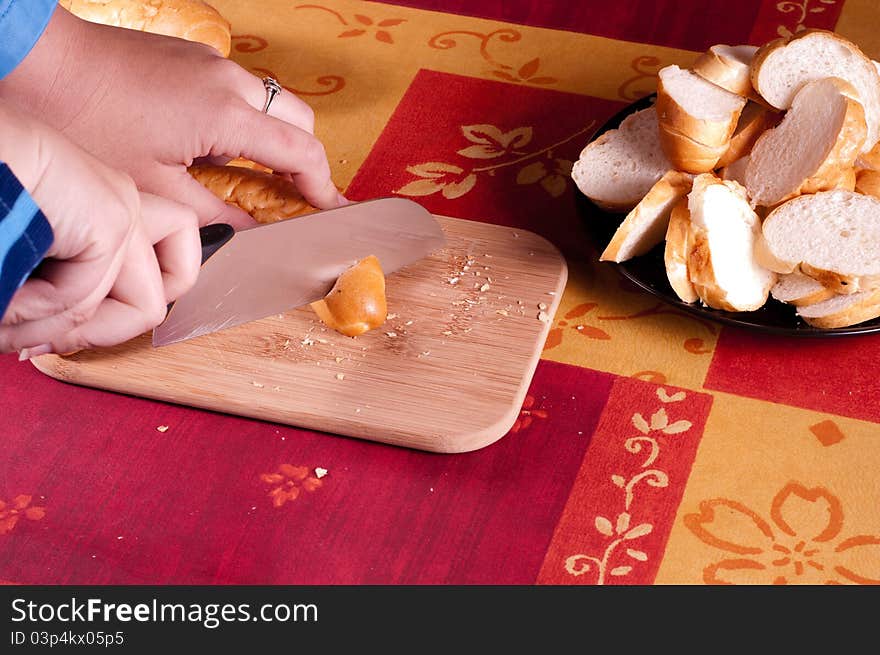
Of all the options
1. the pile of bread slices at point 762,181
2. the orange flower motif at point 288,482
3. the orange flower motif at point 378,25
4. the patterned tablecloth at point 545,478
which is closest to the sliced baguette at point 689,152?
the pile of bread slices at point 762,181

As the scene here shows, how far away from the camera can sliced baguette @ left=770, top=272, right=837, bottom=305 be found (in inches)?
42.3

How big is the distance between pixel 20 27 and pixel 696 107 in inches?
28.1

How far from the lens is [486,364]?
1106mm

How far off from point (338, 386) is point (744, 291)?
16.5 inches

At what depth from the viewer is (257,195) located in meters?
1.23

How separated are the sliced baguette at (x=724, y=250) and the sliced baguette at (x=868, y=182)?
131mm

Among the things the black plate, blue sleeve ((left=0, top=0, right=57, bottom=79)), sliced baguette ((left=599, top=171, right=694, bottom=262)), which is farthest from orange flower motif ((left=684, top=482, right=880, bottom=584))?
blue sleeve ((left=0, top=0, right=57, bottom=79))

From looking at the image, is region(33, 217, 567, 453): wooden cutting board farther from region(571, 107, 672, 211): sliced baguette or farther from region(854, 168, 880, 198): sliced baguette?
region(854, 168, 880, 198): sliced baguette

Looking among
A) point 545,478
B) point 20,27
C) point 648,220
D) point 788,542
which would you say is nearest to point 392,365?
point 545,478

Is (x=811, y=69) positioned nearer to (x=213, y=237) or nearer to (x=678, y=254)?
(x=678, y=254)

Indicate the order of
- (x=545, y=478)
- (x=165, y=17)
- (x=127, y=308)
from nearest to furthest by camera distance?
(x=127, y=308), (x=545, y=478), (x=165, y=17)

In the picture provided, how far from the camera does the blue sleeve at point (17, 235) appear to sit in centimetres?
70

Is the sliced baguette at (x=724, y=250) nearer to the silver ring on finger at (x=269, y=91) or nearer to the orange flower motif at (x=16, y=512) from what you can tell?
the silver ring on finger at (x=269, y=91)

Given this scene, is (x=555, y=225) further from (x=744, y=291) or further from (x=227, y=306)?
(x=227, y=306)
